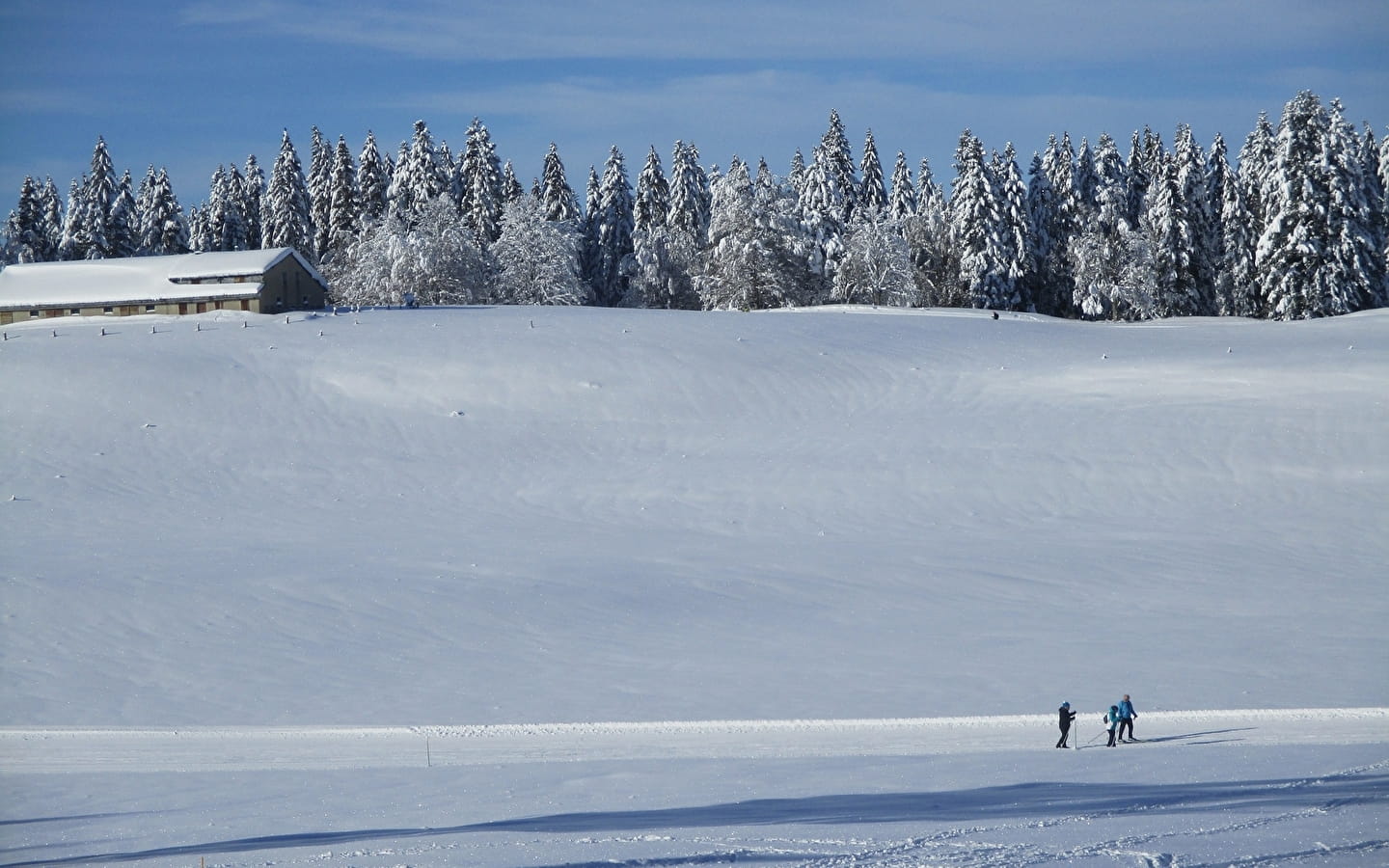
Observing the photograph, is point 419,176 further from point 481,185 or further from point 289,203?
point 289,203

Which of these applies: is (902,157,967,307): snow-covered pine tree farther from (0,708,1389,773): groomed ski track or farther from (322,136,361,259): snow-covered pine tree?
(0,708,1389,773): groomed ski track

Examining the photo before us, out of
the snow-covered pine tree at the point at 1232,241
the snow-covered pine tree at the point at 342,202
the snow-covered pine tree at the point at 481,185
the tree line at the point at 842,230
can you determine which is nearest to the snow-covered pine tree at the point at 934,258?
the tree line at the point at 842,230

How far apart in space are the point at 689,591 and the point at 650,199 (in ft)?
225

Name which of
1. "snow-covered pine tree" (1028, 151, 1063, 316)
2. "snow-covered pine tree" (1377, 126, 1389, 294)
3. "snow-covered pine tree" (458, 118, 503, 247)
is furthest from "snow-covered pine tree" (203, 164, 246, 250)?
"snow-covered pine tree" (1377, 126, 1389, 294)

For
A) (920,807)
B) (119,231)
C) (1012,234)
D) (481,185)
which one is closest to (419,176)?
(481,185)

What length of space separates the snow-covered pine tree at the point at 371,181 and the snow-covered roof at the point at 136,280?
1042 inches

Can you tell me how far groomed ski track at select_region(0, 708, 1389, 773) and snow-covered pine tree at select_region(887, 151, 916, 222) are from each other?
255 feet

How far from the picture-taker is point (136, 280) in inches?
2589

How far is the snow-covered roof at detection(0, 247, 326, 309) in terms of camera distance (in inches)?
2516

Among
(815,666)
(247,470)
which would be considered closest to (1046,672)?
(815,666)

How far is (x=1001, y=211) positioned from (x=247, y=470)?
54.9 meters

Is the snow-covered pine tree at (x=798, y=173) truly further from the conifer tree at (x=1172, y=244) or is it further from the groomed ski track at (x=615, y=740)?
the groomed ski track at (x=615, y=740)

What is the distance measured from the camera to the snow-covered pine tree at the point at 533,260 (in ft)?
264

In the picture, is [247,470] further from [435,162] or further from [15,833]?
[435,162]
